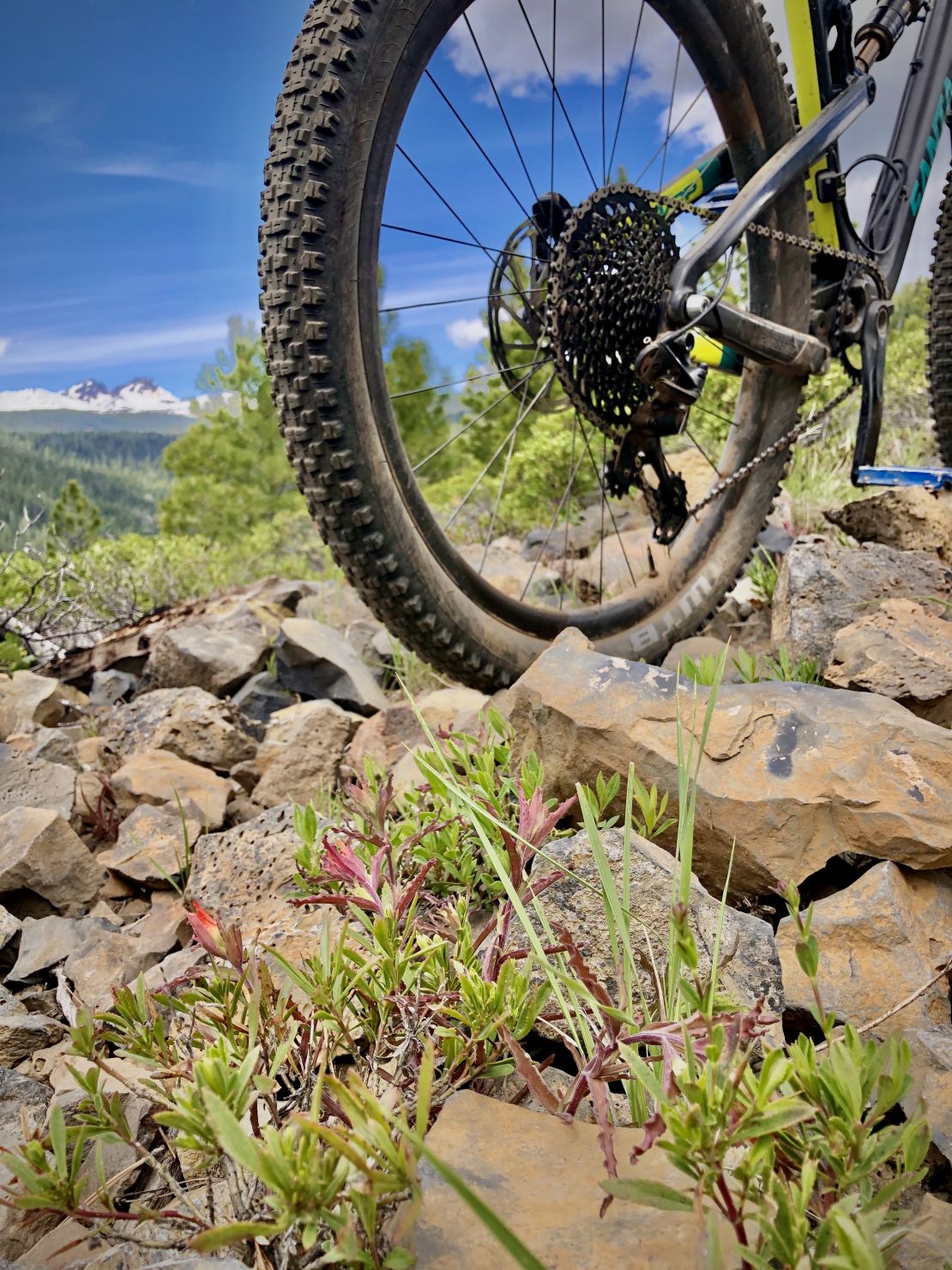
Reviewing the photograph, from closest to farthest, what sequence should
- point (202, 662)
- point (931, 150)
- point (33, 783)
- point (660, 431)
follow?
1. point (33, 783)
2. point (660, 431)
3. point (931, 150)
4. point (202, 662)

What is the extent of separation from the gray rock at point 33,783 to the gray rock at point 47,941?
0.53 metres

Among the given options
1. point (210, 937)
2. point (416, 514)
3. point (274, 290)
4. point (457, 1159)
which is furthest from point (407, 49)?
point (457, 1159)

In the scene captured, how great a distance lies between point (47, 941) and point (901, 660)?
1.67 metres

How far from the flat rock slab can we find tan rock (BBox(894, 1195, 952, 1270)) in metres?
0.19

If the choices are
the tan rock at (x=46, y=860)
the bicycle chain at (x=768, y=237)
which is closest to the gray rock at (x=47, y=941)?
the tan rock at (x=46, y=860)

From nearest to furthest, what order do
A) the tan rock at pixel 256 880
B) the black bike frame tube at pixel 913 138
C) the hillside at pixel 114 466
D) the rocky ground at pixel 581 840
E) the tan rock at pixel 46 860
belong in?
the rocky ground at pixel 581 840
the tan rock at pixel 256 880
the tan rock at pixel 46 860
the black bike frame tube at pixel 913 138
the hillside at pixel 114 466

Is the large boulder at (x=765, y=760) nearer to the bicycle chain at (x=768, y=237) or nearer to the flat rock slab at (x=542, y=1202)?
the flat rock slab at (x=542, y=1202)

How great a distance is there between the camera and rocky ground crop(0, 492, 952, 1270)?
0.85 meters

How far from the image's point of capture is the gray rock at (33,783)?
210cm

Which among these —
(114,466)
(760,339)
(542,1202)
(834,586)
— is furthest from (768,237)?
(114,466)

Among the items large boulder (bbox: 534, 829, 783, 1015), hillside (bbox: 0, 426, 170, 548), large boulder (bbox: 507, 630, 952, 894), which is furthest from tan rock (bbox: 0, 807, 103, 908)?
hillside (bbox: 0, 426, 170, 548)

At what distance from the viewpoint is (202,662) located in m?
3.19

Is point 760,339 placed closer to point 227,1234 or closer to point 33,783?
point 33,783

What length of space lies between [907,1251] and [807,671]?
1.39m
